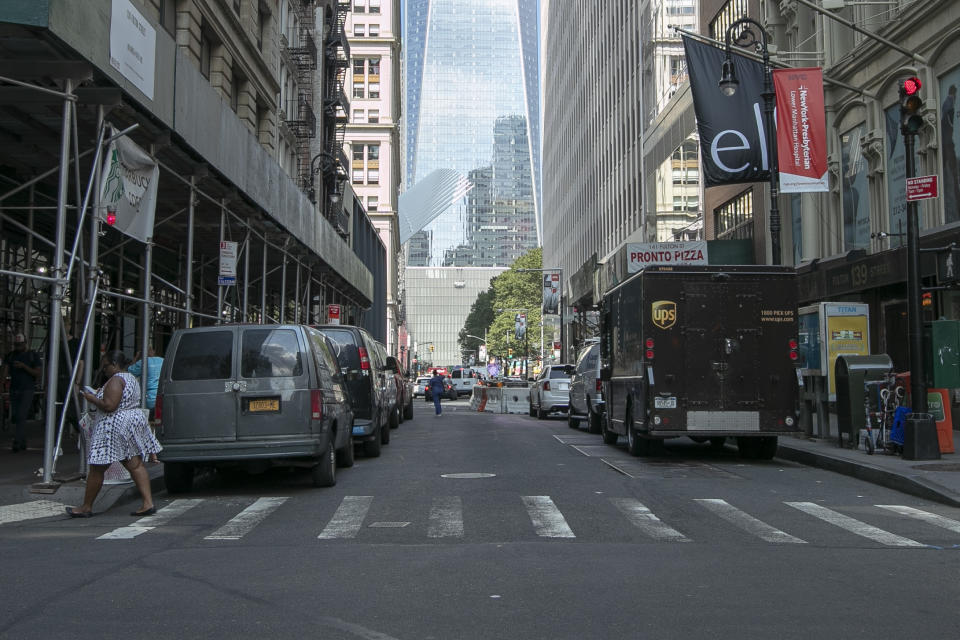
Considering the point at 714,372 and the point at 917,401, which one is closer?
the point at 917,401

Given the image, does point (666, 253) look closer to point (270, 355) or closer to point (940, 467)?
point (940, 467)

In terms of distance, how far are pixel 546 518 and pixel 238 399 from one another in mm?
4032

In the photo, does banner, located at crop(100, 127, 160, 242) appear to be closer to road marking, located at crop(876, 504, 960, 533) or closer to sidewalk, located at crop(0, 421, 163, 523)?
sidewalk, located at crop(0, 421, 163, 523)

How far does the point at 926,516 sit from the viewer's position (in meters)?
9.66

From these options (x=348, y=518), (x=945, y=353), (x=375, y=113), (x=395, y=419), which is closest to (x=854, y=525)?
(x=348, y=518)

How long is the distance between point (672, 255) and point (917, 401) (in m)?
20.3

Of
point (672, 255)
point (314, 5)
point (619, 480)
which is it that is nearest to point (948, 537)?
point (619, 480)

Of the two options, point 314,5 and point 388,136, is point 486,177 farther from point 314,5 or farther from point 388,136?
point 314,5

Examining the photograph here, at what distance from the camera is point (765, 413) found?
562 inches

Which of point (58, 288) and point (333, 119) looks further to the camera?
point (333, 119)

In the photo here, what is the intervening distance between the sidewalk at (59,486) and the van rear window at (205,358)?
144cm

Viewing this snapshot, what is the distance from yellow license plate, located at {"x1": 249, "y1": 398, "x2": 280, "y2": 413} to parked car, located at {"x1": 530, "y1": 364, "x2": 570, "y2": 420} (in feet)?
58.5

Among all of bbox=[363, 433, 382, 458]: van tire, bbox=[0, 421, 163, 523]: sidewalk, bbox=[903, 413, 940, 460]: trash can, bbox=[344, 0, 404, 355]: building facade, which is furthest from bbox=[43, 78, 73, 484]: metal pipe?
bbox=[344, 0, 404, 355]: building facade

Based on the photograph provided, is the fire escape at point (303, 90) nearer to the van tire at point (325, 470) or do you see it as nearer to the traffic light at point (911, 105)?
the van tire at point (325, 470)
